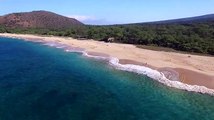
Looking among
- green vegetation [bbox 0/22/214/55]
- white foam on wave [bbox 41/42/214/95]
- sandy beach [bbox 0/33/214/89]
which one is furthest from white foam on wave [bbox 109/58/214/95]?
green vegetation [bbox 0/22/214/55]

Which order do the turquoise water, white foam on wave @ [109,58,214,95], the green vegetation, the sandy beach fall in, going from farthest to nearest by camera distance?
the green vegetation < the sandy beach < white foam on wave @ [109,58,214,95] < the turquoise water

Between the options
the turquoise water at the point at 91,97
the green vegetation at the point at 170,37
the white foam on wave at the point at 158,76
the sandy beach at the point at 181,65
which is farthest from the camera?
the green vegetation at the point at 170,37

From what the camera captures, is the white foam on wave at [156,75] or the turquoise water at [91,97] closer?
the turquoise water at [91,97]

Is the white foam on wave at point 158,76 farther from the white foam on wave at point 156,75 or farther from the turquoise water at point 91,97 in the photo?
the turquoise water at point 91,97

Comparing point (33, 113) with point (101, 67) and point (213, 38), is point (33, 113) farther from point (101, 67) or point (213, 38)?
point (213, 38)

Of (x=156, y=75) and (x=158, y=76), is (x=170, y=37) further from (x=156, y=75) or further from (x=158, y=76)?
(x=158, y=76)

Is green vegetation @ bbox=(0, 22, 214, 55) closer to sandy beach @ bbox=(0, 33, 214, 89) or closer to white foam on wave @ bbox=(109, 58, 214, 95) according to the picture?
sandy beach @ bbox=(0, 33, 214, 89)

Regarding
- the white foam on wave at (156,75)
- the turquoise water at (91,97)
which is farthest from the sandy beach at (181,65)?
the turquoise water at (91,97)

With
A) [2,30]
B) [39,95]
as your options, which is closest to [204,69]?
[39,95]

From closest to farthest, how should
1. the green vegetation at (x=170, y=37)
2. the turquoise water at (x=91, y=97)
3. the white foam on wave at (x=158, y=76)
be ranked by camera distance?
the turquoise water at (x=91, y=97), the white foam on wave at (x=158, y=76), the green vegetation at (x=170, y=37)
